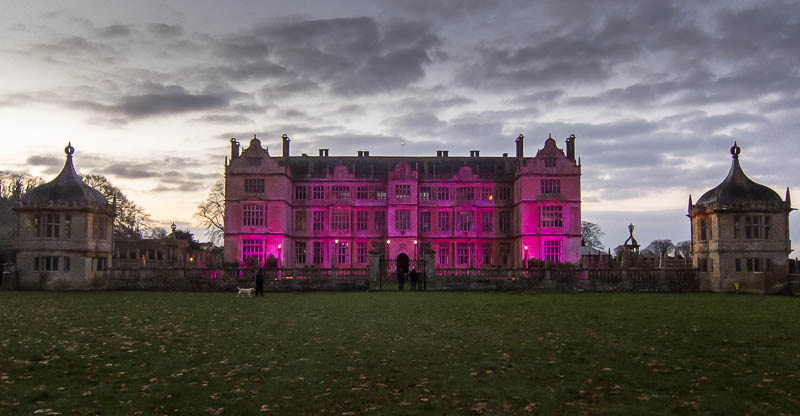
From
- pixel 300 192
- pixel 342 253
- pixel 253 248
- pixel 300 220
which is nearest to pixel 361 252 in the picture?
pixel 342 253

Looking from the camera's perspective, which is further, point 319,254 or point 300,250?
point 300,250

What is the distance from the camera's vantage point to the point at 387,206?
58.8m

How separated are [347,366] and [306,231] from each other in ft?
164

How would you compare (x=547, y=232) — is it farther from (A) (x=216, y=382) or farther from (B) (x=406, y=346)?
(A) (x=216, y=382)

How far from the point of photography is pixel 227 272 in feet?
119

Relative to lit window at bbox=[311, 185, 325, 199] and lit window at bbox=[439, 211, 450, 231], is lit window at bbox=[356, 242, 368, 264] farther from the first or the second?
lit window at bbox=[439, 211, 450, 231]

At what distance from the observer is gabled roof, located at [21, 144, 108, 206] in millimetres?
35531

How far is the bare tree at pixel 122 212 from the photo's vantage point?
243ft

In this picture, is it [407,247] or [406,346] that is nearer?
[406,346]

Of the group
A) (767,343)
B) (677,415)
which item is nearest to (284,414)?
(677,415)

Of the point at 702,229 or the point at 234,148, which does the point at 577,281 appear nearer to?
the point at 702,229

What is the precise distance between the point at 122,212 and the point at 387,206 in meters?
36.8

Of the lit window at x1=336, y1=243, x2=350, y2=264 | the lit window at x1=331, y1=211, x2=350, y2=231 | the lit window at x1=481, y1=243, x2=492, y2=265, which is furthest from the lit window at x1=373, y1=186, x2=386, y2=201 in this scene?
the lit window at x1=481, y1=243, x2=492, y2=265

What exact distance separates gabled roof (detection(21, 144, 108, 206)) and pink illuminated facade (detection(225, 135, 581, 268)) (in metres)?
20.2
